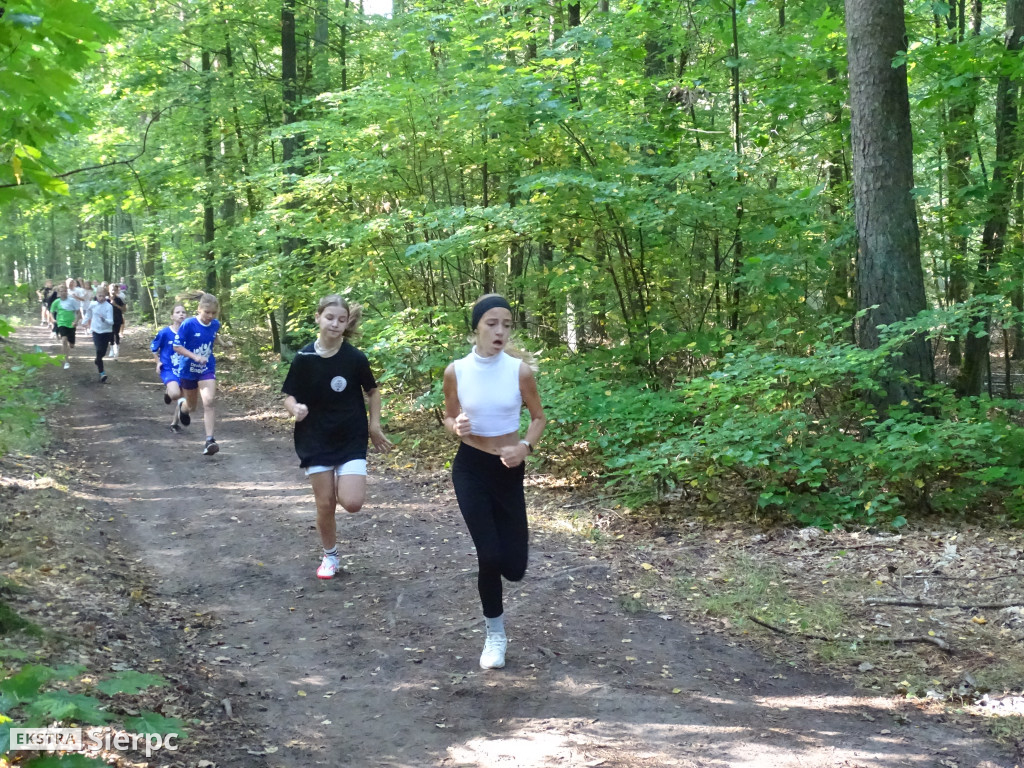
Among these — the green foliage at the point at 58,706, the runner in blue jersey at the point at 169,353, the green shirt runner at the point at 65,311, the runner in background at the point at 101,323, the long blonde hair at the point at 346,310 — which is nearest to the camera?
the green foliage at the point at 58,706

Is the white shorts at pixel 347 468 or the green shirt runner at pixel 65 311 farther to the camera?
the green shirt runner at pixel 65 311

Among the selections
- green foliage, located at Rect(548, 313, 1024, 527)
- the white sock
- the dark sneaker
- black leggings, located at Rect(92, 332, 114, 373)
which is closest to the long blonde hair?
the white sock

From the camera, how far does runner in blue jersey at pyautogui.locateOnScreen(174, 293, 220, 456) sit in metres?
10.1

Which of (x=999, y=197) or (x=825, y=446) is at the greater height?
(x=999, y=197)

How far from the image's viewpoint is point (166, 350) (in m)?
11.0

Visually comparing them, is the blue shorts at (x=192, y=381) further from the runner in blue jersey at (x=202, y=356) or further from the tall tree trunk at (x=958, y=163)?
the tall tree trunk at (x=958, y=163)

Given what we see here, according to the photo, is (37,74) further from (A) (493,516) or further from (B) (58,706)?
(A) (493,516)

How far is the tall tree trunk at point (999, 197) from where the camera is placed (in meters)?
9.23

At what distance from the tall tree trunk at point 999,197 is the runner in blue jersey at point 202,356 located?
354 inches

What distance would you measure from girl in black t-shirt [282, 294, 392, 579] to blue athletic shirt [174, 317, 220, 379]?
15.4 feet

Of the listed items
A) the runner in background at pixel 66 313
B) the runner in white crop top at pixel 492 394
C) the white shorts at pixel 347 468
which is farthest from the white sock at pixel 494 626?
the runner in background at pixel 66 313

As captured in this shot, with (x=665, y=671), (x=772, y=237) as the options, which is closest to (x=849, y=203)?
(x=772, y=237)

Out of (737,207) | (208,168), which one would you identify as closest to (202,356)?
(737,207)

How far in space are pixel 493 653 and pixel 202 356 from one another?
7053mm
